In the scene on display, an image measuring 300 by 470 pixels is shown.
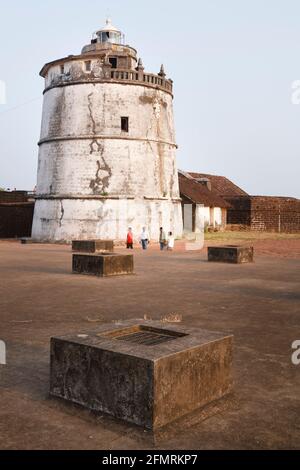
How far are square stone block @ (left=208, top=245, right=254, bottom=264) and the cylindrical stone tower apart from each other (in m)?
9.65

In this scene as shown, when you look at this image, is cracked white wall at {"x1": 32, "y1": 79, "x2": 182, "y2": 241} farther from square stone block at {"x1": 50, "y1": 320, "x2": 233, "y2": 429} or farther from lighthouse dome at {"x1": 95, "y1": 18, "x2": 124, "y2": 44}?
square stone block at {"x1": 50, "y1": 320, "x2": 233, "y2": 429}

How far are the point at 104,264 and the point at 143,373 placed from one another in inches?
327

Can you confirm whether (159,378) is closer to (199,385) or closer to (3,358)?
(199,385)

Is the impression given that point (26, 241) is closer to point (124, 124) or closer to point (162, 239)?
point (124, 124)

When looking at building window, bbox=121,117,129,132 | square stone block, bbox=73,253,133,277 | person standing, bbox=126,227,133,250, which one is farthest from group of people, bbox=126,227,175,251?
square stone block, bbox=73,253,133,277

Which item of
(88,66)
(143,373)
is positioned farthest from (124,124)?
(143,373)

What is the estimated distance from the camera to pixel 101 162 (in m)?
24.3

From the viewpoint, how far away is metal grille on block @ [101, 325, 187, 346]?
13.1 feet

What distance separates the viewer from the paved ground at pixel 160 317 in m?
3.14

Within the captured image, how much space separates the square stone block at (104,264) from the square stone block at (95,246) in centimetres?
480

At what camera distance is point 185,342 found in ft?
12.2

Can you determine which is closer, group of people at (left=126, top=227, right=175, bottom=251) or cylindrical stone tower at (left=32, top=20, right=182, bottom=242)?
group of people at (left=126, top=227, right=175, bottom=251)
